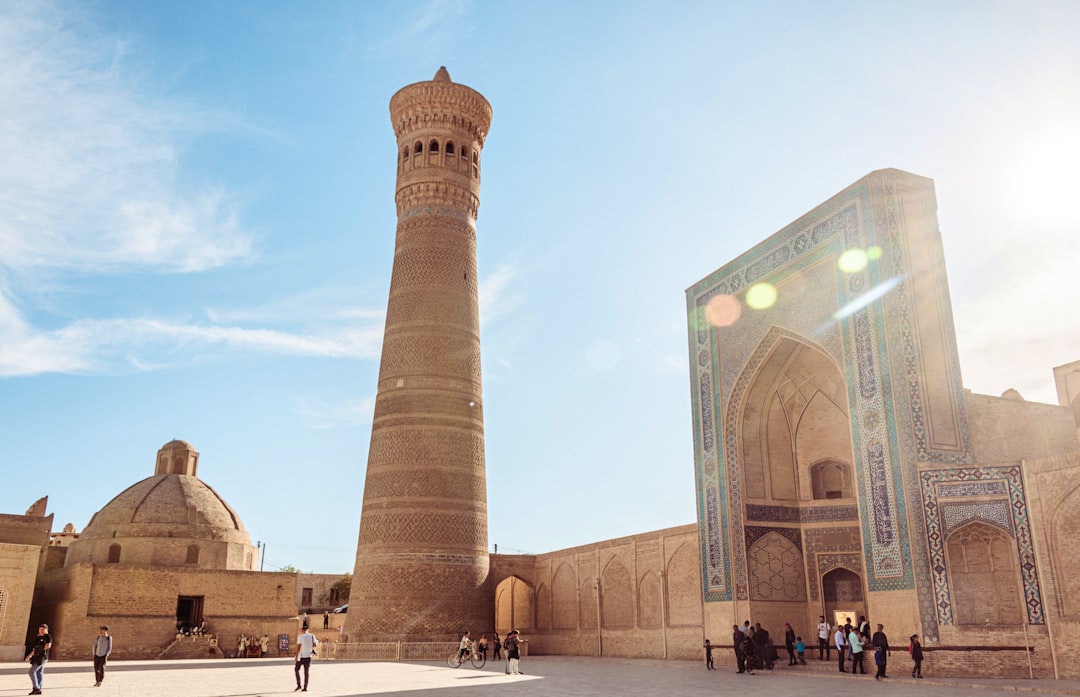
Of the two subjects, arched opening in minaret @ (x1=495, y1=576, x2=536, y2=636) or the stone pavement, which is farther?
arched opening in minaret @ (x1=495, y1=576, x2=536, y2=636)

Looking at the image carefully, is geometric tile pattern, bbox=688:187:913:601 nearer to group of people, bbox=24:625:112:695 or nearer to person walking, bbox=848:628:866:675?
person walking, bbox=848:628:866:675

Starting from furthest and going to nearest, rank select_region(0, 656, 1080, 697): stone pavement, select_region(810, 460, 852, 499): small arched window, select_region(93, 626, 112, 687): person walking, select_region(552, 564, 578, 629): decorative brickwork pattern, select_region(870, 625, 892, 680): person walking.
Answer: select_region(552, 564, 578, 629): decorative brickwork pattern → select_region(810, 460, 852, 499): small arched window → select_region(93, 626, 112, 687): person walking → select_region(870, 625, 892, 680): person walking → select_region(0, 656, 1080, 697): stone pavement

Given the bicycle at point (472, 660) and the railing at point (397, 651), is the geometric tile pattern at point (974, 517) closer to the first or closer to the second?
the bicycle at point (472, 660)

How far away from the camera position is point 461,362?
16.9m

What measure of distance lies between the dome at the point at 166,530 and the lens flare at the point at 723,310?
1290 centimetres

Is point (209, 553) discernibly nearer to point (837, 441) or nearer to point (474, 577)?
point (474, 577)

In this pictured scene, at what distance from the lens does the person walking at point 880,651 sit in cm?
846

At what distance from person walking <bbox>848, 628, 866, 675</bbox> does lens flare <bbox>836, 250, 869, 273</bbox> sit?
3.95m

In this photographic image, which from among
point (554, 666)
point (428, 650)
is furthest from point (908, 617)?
point (428, 650)

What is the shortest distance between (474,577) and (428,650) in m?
1.56

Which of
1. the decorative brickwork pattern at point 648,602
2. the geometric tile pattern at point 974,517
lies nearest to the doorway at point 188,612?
the decorative brickwork pattern at point 648,602

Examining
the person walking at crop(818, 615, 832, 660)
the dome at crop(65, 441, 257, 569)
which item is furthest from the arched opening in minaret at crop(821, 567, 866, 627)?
the dome at crop(65, 441, 257, 569)

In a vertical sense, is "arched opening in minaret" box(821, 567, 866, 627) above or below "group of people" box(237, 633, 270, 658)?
above

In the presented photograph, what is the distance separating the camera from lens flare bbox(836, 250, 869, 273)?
9.98 metres
